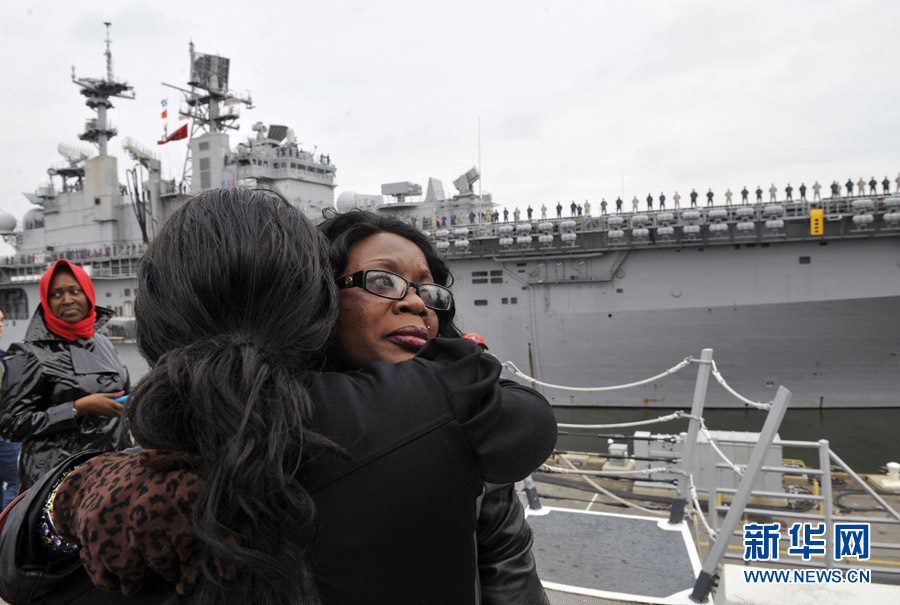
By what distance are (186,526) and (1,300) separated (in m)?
32.9

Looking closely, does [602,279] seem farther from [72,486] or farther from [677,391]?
[72,486]

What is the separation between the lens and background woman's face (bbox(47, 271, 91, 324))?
279cm

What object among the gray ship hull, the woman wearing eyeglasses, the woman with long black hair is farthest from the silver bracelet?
the gray ship hull

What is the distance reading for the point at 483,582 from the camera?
3.69 feet

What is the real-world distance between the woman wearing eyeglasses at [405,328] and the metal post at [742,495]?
2256 millimetres

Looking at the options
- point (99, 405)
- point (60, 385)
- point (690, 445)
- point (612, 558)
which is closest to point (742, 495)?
point (612, 558)

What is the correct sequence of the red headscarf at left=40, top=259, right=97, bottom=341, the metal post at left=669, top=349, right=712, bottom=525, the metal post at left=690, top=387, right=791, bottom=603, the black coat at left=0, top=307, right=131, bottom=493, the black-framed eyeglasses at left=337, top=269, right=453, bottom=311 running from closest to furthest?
the black-framed eyeglasses at left=337, top=269, right=453, bottom=311 < the black coat at left=0, top=307, right=131, bottom=493 < the red headscarf at left=40, top=259, right=97, bottom=341 < the metal post at left=690, top=387, right=791, bottom=603 < the metal post at left=669, top=349, right=712, bottom=525

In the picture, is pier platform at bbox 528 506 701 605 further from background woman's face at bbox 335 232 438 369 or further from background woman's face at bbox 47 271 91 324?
background woman's face at bbox 47 271 91 324

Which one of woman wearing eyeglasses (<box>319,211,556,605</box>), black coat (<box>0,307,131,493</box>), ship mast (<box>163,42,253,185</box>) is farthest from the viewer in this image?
ship mast (<box>163,42,253,185</box>)

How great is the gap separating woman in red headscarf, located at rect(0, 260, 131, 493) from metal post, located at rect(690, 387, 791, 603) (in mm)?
3275

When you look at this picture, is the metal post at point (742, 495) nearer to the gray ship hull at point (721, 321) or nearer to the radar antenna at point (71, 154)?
the gray ship hull at point (721, 321)

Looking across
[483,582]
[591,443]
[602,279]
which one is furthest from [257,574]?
[602,279]

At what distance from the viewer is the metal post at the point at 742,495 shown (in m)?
2.90

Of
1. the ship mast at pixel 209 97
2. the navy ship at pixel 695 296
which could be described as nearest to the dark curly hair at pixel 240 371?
the navy ship at pixel 695 296
